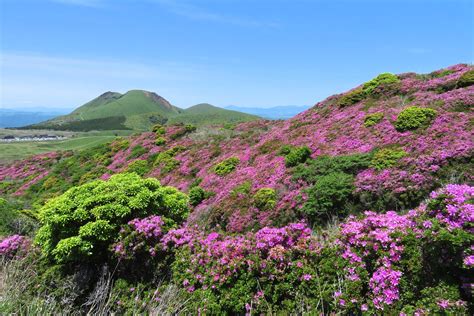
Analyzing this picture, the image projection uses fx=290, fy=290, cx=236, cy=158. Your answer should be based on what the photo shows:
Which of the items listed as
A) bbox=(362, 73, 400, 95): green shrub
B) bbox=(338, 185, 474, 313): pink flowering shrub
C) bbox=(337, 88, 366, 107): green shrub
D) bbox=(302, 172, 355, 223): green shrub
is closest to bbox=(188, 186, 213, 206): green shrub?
bbox=(302, 172, 355, 223): green shrub

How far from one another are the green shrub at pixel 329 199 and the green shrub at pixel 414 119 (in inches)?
185

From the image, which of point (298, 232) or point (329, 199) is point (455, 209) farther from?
point (329, 199)

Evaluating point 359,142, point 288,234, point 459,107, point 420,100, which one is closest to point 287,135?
point 359,142

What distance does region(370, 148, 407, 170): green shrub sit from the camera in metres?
11.4

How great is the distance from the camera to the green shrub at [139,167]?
1050 inches

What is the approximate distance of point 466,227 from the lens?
4.34 metres

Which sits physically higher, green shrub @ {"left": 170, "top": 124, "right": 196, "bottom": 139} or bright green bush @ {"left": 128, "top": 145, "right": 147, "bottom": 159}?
green shrub @ {"left": 170, "top": 124, "right": 196, "bottom": 139}

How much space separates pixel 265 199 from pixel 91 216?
7150mm

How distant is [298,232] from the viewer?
20.4 ft

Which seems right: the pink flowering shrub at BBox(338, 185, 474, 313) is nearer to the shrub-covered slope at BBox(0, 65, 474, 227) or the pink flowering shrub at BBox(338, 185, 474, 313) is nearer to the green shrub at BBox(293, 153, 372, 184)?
the shrub-covered slope at BBox(0, 65, 474, 227)

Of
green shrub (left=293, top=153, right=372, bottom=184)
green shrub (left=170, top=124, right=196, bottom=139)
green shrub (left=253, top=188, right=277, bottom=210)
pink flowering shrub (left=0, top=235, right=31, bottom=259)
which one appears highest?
green shrub (left=170, top=124, right=196, bottom=139)

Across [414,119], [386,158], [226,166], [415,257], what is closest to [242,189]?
[226,166]

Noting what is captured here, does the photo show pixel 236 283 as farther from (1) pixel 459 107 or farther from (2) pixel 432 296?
(1) pixel 459 107

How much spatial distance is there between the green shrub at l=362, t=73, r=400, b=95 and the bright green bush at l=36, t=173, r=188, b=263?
19.0 metres
